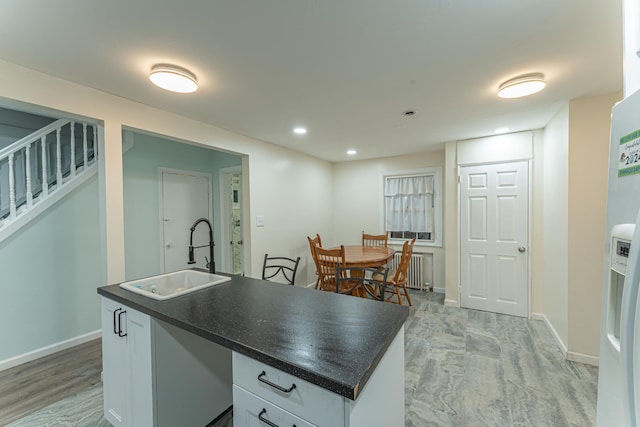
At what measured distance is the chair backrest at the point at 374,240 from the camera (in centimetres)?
458

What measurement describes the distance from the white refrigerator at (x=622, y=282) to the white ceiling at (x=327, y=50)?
3.03 feet

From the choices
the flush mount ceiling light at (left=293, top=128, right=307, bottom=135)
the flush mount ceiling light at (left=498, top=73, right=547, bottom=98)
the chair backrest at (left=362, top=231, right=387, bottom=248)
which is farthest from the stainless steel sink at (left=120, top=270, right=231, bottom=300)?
the chair backrest at (left=362, top=231, right=387, bottom=248)

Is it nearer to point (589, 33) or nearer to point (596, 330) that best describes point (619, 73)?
point (589, 33)

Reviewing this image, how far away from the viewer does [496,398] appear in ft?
6.40

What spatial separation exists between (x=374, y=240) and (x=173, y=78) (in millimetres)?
3798

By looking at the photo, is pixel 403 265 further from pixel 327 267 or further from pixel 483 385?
pixel 483 385

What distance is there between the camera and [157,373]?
1404 mm

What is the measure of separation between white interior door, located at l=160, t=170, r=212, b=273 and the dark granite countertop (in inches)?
82.9

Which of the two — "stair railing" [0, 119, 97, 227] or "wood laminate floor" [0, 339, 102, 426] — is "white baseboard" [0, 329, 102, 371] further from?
"stair railing" [0, 119, 97, 227]

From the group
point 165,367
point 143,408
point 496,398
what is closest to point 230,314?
point 165,367

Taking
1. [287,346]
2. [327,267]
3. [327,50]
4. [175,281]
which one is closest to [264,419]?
[287,346]

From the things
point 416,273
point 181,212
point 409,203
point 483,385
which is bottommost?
point 483,385

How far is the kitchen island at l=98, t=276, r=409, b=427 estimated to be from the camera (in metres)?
0.88

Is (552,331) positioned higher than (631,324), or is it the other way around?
(631,324)
